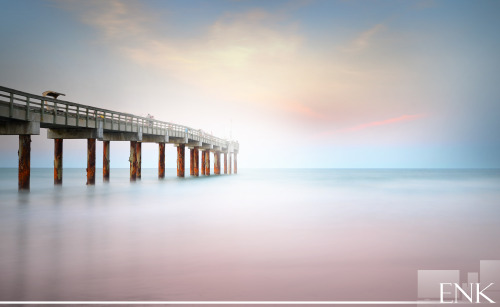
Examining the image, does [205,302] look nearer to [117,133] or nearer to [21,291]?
[21,291]

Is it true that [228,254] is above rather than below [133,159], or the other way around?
below

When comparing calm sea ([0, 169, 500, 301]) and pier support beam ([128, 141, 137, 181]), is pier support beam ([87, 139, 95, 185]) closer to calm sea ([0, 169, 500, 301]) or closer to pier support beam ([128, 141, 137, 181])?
pier support beam ([128, 141, 137, 181])

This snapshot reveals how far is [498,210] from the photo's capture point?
20.4 m

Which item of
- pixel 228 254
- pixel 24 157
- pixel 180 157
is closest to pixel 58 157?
pixel 24 157

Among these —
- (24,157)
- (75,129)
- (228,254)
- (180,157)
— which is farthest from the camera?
(180,157)

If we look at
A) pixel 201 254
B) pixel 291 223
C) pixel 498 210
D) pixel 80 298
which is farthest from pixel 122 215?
pixel 498 210

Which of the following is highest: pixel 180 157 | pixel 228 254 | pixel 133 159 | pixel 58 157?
pixel 180 157

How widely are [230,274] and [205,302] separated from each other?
152cm

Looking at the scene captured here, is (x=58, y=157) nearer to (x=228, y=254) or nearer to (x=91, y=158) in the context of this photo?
(x=91, y=158)

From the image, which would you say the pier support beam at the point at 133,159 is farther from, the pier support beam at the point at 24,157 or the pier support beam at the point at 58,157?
the pier support beam at the point at 24,157

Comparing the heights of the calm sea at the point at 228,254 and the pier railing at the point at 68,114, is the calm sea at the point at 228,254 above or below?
below

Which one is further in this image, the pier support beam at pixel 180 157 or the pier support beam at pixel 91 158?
the pier support beam at pixel 180 157

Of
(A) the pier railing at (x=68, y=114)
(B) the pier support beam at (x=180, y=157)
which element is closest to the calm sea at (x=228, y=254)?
(A) the pier railing at (x=68, y=114)

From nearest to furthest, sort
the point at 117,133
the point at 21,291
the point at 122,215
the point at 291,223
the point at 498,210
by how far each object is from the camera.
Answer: the point at 21,291 → the point at 291,223 → the point at 122,215 → the point at 498,210 → the point at 117,133
